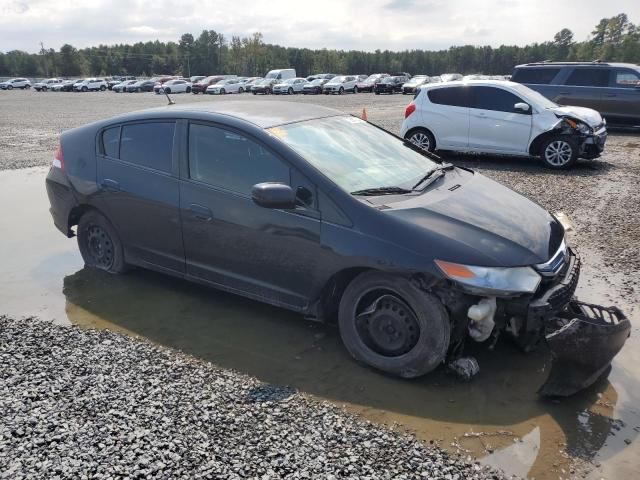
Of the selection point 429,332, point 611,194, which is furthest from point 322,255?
point 611,194

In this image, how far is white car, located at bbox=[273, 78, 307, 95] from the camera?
45156 millimetres

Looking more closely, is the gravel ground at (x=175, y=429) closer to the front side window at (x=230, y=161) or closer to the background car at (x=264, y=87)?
the front side window at (x=230, y=161)

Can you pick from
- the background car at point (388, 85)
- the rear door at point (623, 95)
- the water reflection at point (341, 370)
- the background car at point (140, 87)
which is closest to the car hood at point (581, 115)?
the rear door at point (623, 95)

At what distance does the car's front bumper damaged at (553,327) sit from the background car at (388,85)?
4382cm

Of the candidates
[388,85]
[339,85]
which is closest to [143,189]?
[339,85]

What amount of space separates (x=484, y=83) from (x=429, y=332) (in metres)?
8.92

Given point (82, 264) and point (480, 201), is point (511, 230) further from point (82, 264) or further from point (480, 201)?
point (82, 264)

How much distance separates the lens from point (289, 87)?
4531 centimetres

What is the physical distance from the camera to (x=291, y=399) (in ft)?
11.1

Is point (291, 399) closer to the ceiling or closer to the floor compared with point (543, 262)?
closer to the floor

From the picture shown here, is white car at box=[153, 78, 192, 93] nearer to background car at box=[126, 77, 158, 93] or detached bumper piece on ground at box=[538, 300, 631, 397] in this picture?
background car at box=[126, 77, 158, 93]

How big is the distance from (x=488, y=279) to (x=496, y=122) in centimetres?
841

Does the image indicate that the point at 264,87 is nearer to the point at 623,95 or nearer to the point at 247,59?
the point at 623,95

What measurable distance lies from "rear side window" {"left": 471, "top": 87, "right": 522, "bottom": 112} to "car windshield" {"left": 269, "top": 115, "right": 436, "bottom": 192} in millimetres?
6713
